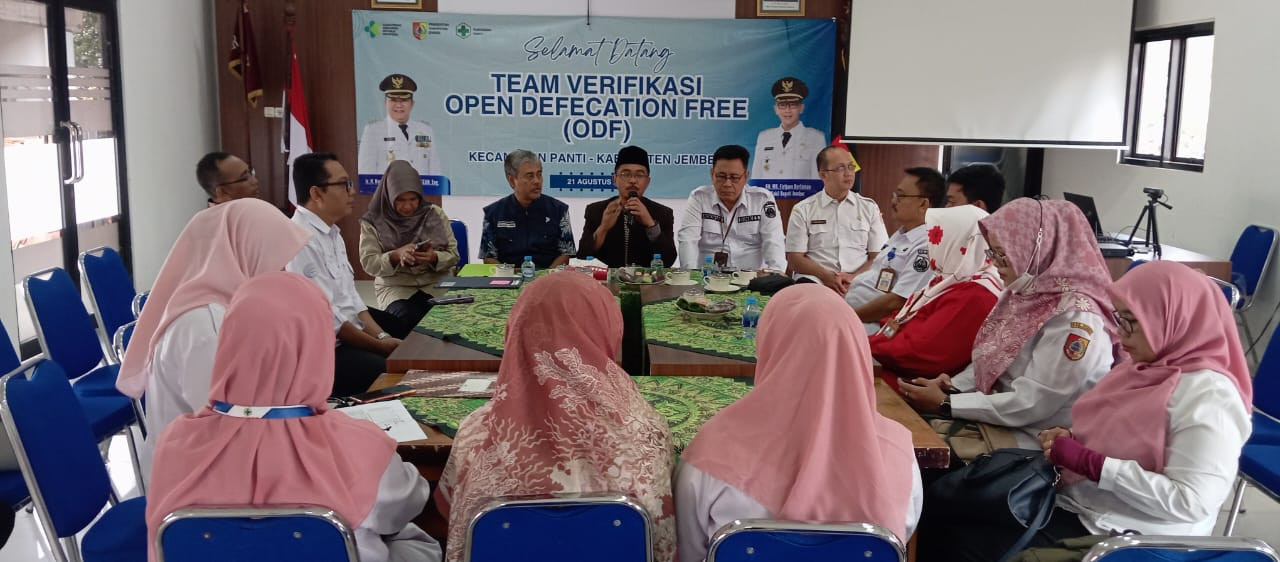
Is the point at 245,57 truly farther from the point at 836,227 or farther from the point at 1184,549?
the point at 1184,549

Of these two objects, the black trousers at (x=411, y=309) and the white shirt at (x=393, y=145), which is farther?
the white shirt at (x=393, y=145)

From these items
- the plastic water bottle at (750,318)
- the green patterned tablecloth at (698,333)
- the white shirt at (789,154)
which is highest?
the white shirt at (789,154)

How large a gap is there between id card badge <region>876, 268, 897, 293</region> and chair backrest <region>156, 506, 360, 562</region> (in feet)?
9.61

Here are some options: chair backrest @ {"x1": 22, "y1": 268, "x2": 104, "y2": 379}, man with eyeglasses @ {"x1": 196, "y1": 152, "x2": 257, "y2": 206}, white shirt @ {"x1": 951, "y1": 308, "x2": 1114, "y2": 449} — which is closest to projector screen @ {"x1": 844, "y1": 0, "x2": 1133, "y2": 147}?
man with eyeglasses @ {"x1": 196, "y1": 152, "x2": 257, "y2": 206}

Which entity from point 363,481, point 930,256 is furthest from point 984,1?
point 363,481

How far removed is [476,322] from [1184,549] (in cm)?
245

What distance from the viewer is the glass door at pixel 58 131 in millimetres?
5160

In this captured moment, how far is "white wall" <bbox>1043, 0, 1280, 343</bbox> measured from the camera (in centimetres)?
558

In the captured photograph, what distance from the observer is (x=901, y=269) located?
166 inches

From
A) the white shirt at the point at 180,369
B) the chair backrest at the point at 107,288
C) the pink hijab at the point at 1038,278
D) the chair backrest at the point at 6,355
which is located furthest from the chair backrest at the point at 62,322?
the pink hijab at the point at 1038,278

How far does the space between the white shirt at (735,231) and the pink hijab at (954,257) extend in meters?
1.59

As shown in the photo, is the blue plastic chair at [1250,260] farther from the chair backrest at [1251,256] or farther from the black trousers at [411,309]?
the black trousers at [411,309]

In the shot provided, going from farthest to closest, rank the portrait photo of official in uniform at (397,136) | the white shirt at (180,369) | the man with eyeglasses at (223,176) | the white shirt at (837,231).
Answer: the portrait photo of official in uniform at (397,136) → the white shirt at (837,231) → the man with eyeglasses at (223,176) → the white shirt at (180,369)

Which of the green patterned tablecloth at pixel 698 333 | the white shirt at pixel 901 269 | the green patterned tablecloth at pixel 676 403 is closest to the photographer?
the green patterned tablecloth at pixel 676 403
